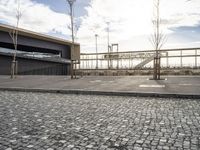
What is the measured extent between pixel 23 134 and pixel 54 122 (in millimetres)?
1011

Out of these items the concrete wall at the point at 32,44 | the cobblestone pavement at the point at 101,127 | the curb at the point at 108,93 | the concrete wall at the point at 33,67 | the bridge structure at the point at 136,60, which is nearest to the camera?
the cobblestone pavement at the point at 101,127

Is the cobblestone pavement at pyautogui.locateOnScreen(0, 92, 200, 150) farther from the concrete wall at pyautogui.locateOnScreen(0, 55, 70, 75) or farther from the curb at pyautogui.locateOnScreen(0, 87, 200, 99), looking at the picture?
the concrete wall at pyautogui.locateOnScreen(0, 55, 70, 75)

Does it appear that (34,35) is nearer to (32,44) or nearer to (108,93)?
(32,44)

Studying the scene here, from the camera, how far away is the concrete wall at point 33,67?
35.3 meters

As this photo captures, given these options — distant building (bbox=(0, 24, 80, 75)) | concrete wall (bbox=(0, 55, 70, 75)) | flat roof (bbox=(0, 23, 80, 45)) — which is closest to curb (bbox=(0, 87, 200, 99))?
distant building (bbox=(0, 24, 80, 75))

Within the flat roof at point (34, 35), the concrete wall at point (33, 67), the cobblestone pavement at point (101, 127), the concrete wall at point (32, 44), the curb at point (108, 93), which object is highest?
the flat roof at point (34, 35)

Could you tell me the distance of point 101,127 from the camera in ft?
16.6

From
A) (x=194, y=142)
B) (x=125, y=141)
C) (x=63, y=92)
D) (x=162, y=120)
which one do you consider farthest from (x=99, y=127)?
(x=63, y=92)

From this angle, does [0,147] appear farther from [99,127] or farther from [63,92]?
[63,92]

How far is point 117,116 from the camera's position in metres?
6.06

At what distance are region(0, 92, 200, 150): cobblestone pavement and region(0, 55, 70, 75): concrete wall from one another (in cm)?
3008

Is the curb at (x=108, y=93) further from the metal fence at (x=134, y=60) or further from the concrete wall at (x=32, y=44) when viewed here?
the concrete wall at (x=32, y=44)

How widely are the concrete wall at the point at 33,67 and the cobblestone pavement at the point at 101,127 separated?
98.7 ft

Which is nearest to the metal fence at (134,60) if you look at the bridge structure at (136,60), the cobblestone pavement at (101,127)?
the bridge structure at (136,60)
